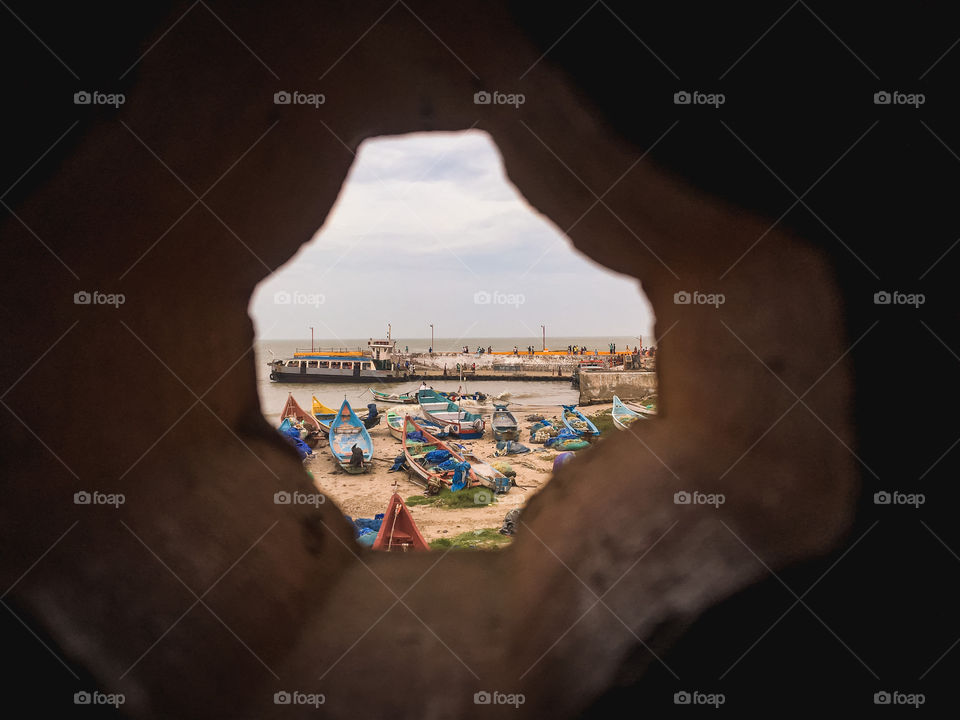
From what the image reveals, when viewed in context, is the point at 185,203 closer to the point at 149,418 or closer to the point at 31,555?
the point at 149,418

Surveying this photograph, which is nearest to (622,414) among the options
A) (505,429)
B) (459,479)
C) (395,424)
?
(505,429)

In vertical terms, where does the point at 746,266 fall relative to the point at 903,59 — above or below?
below

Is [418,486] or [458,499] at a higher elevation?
[418,486]

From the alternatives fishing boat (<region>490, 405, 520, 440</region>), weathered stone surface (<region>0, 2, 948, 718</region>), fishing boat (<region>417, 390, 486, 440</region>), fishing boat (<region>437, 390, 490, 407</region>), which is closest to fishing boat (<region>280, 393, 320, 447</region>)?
fishing boat (<region>417, 390, 486, 440</region>)

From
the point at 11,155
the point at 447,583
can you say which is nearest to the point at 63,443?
the point at 11,155

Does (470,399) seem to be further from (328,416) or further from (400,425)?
(328,416)

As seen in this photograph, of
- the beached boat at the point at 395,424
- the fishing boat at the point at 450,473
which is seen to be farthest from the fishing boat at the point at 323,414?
the fishing boat at the point at 450,473

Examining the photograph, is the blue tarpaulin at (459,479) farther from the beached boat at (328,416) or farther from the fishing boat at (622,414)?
the beached boat at (328,416)
